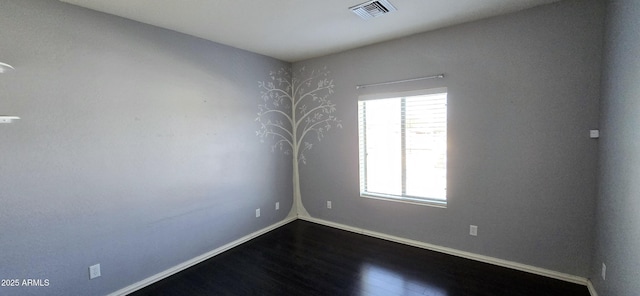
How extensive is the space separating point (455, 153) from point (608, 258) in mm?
1355

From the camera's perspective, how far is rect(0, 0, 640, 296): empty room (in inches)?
75.8

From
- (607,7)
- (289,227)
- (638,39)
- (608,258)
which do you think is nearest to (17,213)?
(289,227)

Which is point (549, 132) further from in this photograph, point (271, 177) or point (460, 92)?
point (271, 177)

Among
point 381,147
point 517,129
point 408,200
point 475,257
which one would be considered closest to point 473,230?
point 475,257

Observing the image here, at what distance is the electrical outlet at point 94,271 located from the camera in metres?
2.20

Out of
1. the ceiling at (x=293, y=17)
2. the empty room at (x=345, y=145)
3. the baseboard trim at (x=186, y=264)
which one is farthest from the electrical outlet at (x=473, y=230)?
the baseboard trim at (x=186, y=264)

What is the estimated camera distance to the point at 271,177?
12.8ft

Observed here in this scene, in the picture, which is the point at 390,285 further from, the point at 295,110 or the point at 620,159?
the point at 295,110

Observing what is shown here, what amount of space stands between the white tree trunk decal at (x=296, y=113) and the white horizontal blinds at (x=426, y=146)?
1.01 m

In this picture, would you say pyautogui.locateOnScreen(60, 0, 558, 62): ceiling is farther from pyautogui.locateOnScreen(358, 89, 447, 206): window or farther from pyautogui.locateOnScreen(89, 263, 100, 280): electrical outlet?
pyautogui.locateOnScreen(89, 263, 100, 280): electrical outlet

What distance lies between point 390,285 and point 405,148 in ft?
5.09

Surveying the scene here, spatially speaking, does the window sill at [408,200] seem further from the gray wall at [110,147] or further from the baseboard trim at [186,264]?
the gray wall at [110,147]

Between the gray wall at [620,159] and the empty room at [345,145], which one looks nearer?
the gray wall at [620,159]

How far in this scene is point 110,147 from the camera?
7.60ft
